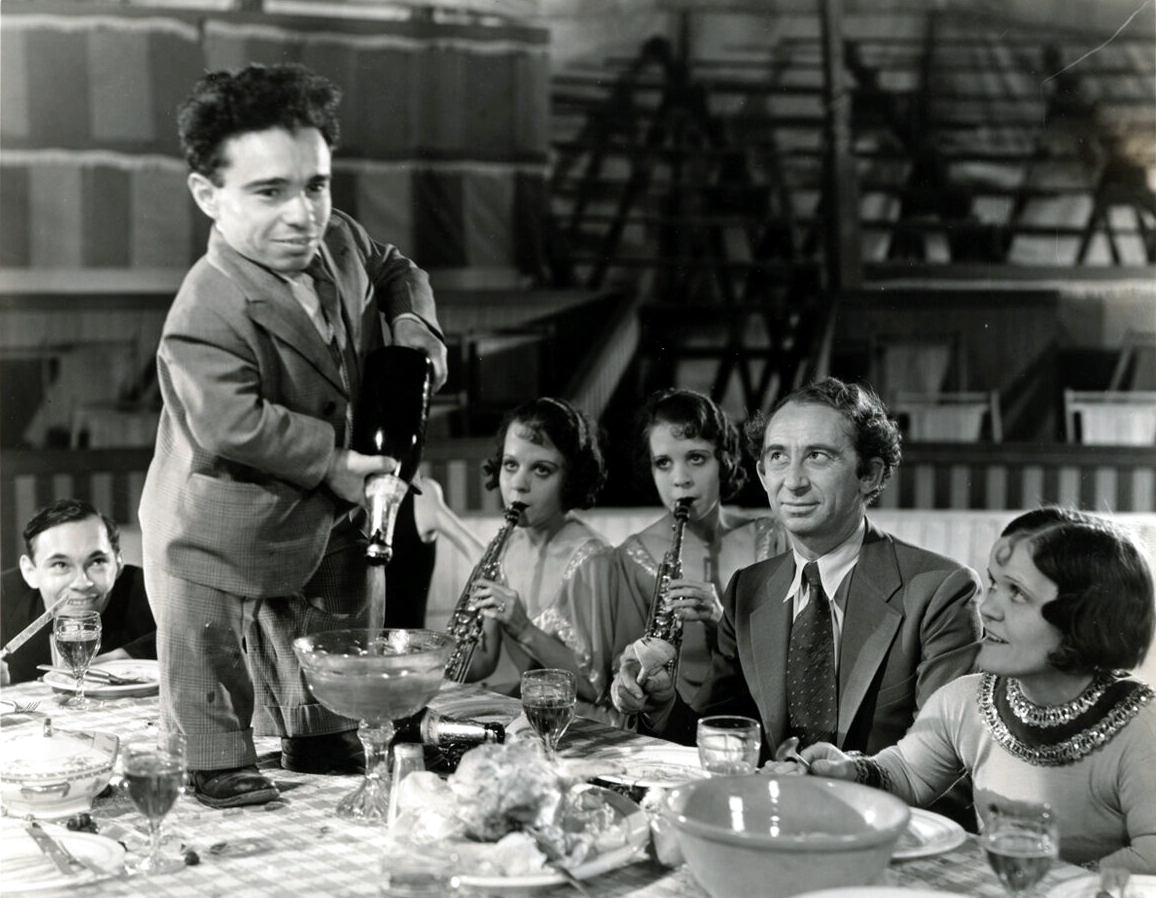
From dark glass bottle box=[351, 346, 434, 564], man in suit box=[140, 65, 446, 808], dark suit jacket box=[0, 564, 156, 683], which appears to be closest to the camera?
man in suit box=[140, 65, 446, 808]

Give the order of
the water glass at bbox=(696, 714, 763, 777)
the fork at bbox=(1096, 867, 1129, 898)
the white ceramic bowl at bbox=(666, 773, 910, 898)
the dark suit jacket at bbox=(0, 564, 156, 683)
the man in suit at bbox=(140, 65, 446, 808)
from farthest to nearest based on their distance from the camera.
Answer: the dark suit jacket at bbox=(0, 564, 156, 683)
the man in suit at bbox=(140, 65, 446, 808)
the water glass at bbox=(696, 714, 763, 777)
the fork at bbox=(1096, 867, 1129, 898)
the white ceramic bowl at bbox=(666, 773, 910, 898)

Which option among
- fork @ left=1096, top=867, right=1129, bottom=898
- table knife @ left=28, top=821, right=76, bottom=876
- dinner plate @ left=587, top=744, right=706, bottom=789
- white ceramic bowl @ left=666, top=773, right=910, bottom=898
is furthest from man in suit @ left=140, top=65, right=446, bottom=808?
fork @ left=1096, top=867, right=1129, bottom=898

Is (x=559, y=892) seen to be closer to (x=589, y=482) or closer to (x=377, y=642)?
(x=377, y=642)

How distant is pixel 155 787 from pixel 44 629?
5.12ft

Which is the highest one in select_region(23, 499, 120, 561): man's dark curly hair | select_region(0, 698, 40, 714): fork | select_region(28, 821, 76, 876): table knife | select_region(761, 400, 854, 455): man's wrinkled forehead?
select_region(761, 400, 854, 455): man's wrinkled forehead

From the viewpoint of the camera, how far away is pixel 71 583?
9.73ft

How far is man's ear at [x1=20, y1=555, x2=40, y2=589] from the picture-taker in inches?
116

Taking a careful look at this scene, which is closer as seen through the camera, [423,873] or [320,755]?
[423,873]

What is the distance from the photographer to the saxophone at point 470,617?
9.11ft

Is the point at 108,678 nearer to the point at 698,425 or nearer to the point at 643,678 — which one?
the point at 643,678

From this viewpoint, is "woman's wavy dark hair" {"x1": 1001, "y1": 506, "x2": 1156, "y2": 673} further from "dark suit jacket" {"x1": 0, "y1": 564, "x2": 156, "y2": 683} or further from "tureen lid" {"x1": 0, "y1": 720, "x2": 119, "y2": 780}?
"dark suit jacket" {"x1": 0, "y1": 564, "x2": 156, "y2": 683}

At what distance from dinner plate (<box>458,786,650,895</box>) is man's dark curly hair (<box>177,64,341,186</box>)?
1.26 m

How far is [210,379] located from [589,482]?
130 cm

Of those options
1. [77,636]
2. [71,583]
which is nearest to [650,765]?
[77,636]
